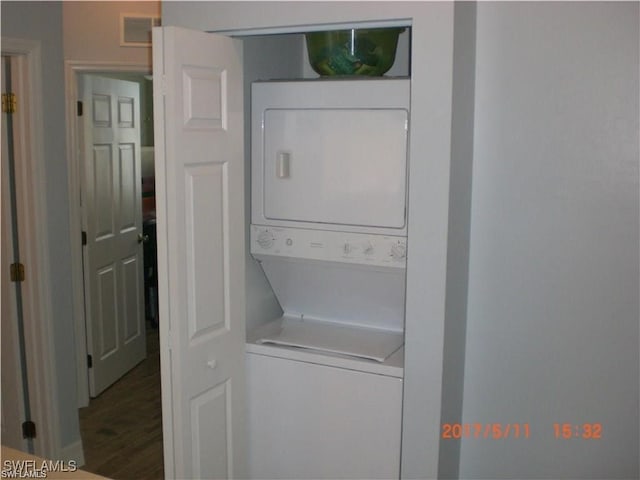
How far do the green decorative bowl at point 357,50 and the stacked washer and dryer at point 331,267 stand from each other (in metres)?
0.15

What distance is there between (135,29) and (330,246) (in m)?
2.37

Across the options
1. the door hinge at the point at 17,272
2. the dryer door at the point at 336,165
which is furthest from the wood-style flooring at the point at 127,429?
the dryer door at the point at 336,165

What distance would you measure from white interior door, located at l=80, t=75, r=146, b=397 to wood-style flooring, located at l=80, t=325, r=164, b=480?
0.39 ft

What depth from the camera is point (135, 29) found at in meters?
4.25

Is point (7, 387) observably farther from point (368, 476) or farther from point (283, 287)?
point (368, 476)

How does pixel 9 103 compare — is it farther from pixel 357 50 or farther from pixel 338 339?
pixel 338 339

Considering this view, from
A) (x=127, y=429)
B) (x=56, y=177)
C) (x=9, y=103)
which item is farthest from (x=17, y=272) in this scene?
(x=127, y=429)

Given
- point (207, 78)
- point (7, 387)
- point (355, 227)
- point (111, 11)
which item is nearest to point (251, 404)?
point (355, 227)

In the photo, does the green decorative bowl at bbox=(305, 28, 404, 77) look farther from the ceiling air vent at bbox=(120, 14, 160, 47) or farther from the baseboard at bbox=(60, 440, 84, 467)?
the baseboard at bbox=(60, 440, 84, 467)

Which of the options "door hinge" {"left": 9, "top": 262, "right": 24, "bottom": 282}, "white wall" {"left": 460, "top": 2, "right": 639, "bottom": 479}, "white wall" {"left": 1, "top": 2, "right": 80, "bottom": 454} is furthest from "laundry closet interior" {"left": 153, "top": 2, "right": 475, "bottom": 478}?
"door hinge" {"left": 9, "top": 262, "right": 24, "bottom": 282}

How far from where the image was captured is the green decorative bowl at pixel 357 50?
101 inches

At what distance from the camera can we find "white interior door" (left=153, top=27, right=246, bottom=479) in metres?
2.23

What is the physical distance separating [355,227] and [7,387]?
79.9 inches

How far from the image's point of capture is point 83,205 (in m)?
4.21
